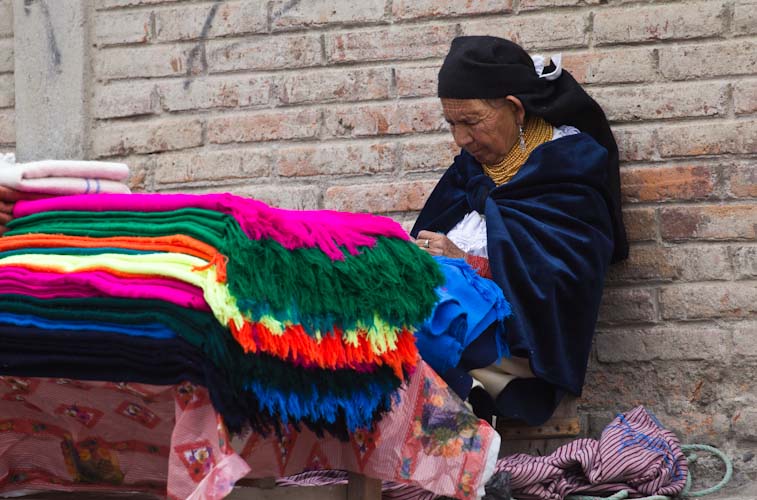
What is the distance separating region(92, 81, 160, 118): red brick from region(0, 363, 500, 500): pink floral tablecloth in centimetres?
192

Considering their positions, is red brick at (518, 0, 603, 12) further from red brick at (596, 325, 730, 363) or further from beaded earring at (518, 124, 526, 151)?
red brick at (596, 325, 730, 363)

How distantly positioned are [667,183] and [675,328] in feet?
1.62

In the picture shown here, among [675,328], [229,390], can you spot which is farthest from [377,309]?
[675,328]

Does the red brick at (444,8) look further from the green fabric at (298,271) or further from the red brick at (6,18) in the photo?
the green fabric at (298,271)

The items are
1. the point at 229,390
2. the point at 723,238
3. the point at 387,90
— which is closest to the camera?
the point at 229,390

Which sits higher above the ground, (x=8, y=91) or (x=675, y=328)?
(x=8, y=91)

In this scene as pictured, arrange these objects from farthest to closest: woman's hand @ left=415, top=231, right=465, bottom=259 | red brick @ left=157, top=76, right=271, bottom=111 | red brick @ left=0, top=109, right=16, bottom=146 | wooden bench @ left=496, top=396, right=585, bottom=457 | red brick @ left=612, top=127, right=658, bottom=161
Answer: red brick @ left=0, top=109, right=16, bottom=146, red brick @ left=157, top=76, right=271, bottom=111, red brick @ left=612, top=127, right=658, bottom=161, wooden bench @ left=496, top=396, right=585, bottom=457, woman's hand @ left=415, top=231, right=465, bottom=259

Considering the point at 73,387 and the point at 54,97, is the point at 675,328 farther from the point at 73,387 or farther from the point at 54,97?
the point at 54,97

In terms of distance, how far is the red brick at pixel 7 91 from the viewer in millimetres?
4496

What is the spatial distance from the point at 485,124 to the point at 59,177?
1.56m

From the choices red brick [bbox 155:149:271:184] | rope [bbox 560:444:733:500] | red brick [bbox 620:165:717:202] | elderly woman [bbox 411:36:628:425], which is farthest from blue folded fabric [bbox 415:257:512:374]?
red brick [bbox 155:149:271:184]

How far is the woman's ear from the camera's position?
3721mm

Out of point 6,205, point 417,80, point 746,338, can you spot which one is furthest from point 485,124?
point 6,205

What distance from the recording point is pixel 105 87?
4387mm
